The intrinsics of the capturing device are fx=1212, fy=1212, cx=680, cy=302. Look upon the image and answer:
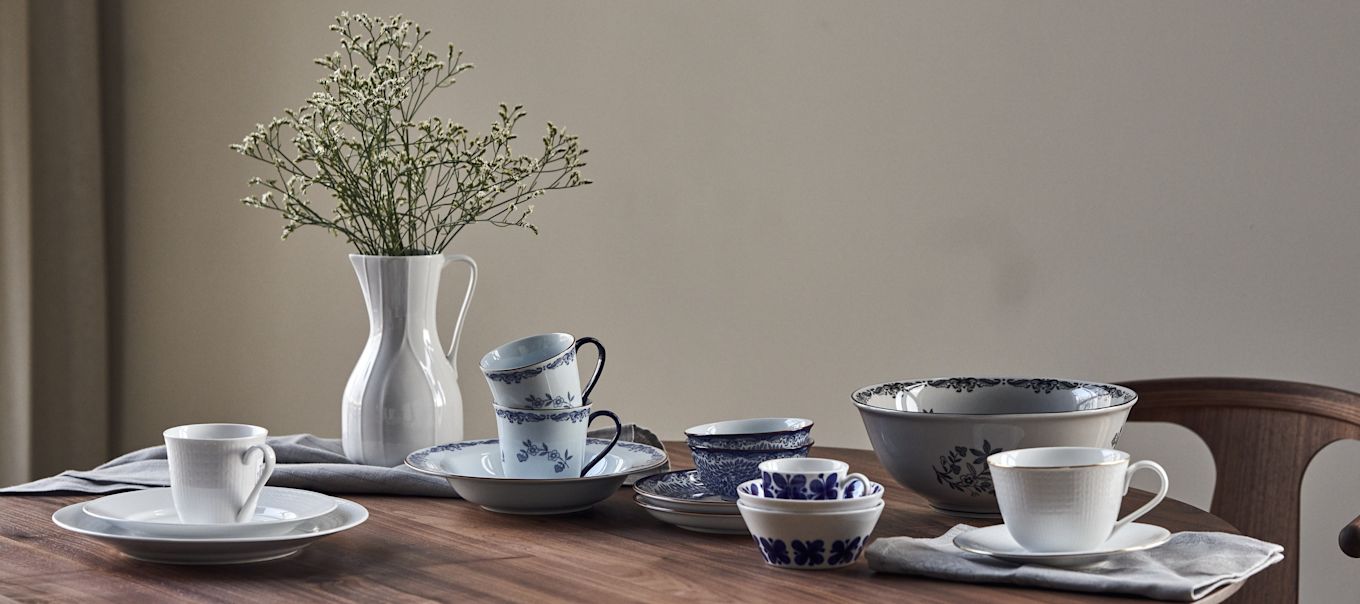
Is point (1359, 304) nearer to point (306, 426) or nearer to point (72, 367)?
point (306, 426)

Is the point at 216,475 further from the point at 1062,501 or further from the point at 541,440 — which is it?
the point at 1062,501

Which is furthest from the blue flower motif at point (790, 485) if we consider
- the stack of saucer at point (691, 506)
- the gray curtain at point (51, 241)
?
the gray curtain at point (51, 241)

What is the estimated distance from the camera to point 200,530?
1.01 m

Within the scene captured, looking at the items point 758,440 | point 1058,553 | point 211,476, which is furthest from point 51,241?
point 1058,553

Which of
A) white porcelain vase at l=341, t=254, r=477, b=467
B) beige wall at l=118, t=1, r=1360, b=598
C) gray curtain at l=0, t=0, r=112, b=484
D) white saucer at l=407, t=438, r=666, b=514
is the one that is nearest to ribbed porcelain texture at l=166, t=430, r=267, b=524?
white saucer at l=407, t=438, r=666, b=514

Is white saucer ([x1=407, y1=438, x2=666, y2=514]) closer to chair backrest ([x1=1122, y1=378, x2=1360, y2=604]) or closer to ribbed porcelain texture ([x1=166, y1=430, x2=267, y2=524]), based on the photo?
ribbed porcelain texture ([x1=166, y1=430, x2=267, y2=524])

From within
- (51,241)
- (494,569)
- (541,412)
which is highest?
(51,241)

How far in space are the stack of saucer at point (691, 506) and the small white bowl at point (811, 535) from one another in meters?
0.11

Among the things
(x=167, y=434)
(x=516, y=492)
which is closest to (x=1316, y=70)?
(x=516, y=492)

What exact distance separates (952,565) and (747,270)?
144 cm

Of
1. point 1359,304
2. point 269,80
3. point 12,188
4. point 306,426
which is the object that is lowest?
point 306,426

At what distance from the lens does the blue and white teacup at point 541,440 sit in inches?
48.0

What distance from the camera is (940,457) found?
3.79 ft

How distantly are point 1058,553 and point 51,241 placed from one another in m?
3.07
